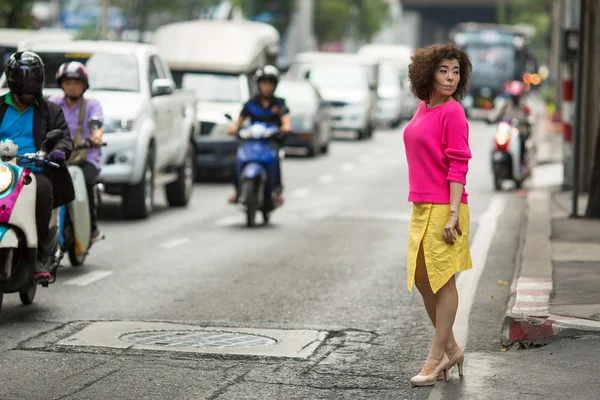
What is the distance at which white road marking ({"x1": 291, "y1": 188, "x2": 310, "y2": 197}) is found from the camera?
68.6 feet

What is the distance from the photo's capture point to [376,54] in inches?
2269

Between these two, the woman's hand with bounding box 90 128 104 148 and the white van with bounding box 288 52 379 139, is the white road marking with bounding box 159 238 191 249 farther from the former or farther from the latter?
the white van with bounding box 288 52 379 139

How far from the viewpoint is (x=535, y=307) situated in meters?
9.12

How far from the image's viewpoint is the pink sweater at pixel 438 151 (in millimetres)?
7262

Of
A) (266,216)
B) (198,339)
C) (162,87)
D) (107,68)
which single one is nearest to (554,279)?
(198,339)

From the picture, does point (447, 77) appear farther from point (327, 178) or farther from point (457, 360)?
point (327, 178)

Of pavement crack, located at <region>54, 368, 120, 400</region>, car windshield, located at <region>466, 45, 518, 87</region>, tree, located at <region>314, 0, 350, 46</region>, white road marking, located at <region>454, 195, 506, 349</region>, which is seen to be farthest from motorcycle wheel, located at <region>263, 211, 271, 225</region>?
tree, located at <region>314, 0, 350, 46</region>

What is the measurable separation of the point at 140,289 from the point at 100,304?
2.86 ft

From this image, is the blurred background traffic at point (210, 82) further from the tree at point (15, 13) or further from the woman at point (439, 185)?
the woman at point (439, 185)

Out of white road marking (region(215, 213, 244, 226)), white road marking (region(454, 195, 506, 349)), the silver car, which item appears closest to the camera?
white road marking (region(454, 195, 506, 349))

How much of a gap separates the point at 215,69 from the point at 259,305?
1576 centimetres

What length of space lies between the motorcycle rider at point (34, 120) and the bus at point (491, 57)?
47.1m

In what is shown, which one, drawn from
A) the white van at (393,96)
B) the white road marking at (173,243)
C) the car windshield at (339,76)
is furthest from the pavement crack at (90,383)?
the white van at (393,96)

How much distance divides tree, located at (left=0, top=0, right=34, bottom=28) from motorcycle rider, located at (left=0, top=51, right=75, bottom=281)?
19.3 metres
